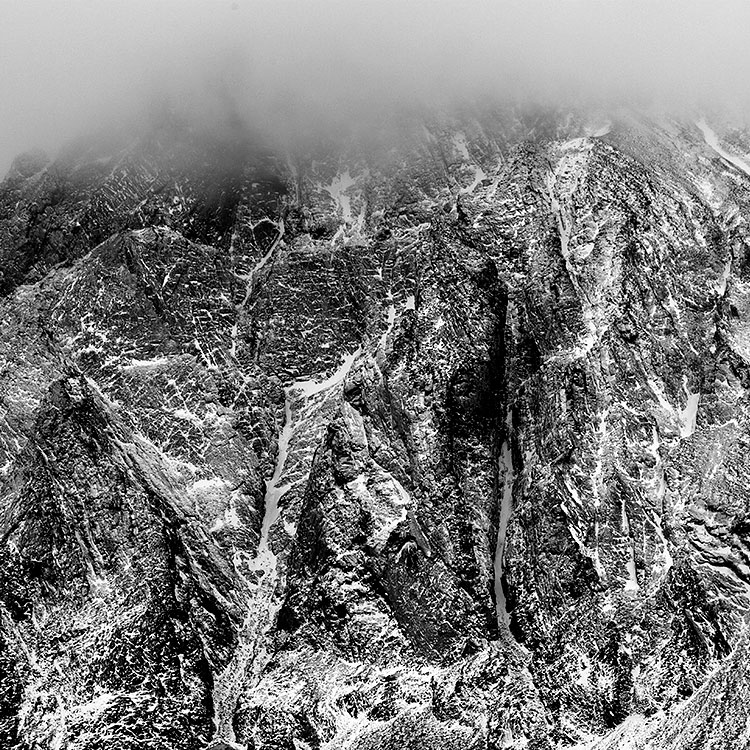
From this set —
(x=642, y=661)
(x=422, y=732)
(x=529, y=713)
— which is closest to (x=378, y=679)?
(x=422, y=732)

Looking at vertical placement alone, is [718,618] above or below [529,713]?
above

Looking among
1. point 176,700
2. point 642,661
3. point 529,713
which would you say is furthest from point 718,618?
point 176,700

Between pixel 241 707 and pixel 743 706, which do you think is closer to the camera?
pixel 743 706

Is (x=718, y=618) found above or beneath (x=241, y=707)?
above

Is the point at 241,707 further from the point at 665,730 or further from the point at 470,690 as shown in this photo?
the point at 665,730

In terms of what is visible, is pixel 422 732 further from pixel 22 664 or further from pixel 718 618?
pixel 22 664

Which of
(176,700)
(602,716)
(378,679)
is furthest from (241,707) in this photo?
(602,716)

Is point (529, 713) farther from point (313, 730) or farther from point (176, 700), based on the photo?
point (176, 700)
